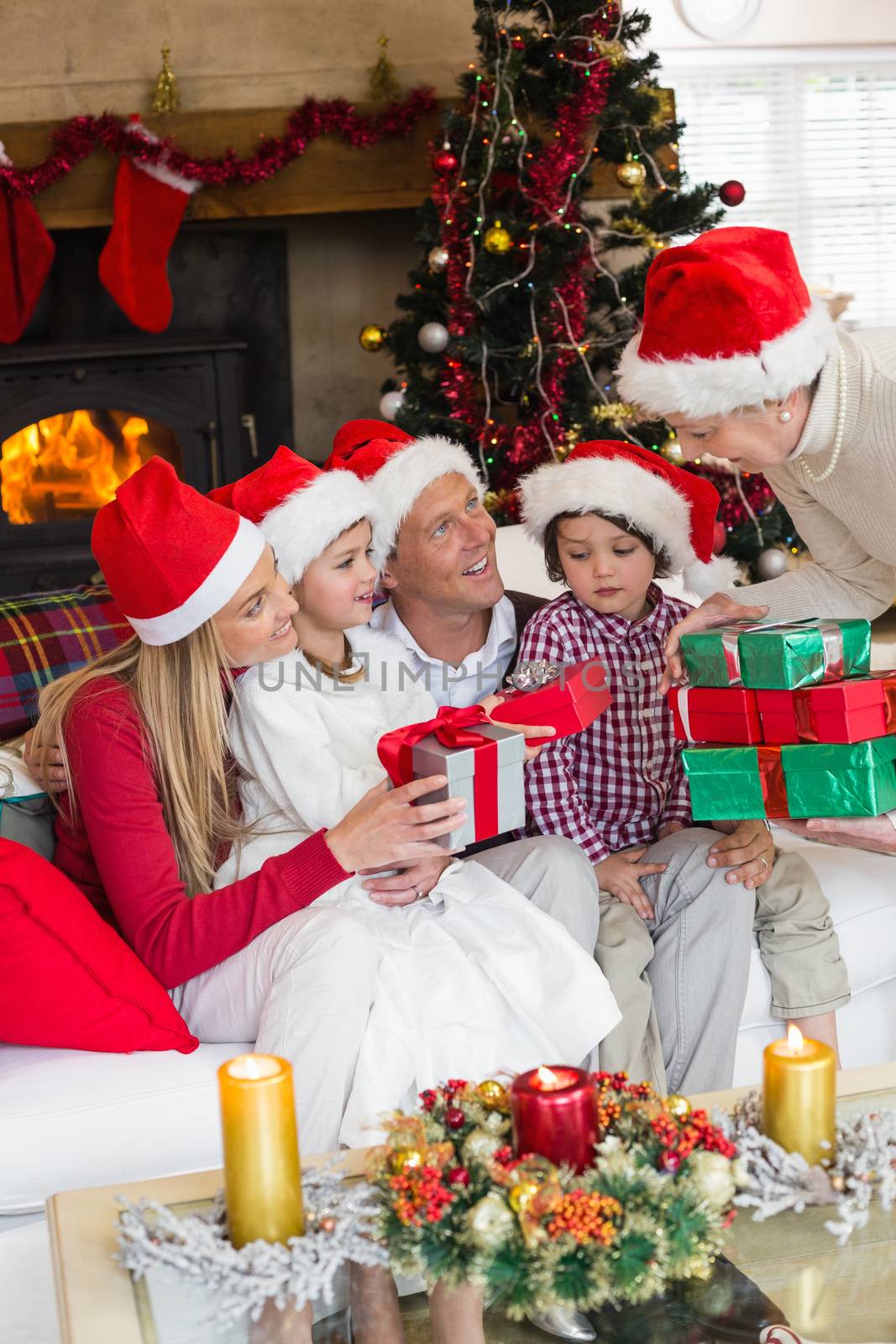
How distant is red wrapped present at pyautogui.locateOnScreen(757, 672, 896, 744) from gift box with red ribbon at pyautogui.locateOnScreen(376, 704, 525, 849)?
0.34 m

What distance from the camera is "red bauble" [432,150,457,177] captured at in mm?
3840

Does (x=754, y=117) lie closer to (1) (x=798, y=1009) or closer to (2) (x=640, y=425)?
(2) (x=640, y=425)

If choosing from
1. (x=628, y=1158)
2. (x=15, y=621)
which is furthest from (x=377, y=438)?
(x=628, y=1158)

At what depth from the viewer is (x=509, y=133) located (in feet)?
12.3

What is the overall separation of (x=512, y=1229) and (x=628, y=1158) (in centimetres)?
11

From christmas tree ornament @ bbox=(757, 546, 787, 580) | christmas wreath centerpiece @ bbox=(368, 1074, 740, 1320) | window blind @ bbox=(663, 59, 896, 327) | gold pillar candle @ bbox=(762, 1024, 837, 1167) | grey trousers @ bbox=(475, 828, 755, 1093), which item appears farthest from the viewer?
window blind @ bbox=(663, 59, 896, 327)

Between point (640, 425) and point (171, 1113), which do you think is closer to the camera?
point (171, 1113)

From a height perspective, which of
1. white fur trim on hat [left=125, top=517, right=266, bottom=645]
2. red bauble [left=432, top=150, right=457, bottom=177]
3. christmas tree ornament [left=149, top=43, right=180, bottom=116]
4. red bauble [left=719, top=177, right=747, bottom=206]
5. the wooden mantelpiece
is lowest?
white fur trim on hat [left=125, top=517, right=266, bottom=645]

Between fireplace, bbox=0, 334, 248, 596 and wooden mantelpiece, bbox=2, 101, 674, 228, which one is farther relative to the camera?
fireplace, bbox=0, 334, 248, 596

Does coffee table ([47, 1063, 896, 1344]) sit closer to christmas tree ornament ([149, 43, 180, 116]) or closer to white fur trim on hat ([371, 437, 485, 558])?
white fur trim on hat ([371, 437, 485, 558])

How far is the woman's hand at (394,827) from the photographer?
63.9 inches

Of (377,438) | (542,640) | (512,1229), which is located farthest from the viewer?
(377,438)

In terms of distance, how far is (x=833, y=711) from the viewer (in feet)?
5.53

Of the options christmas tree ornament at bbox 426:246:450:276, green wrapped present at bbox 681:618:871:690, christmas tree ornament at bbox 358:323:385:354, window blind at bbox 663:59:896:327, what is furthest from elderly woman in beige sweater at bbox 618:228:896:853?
window blind at bbox 663:59:896:327
